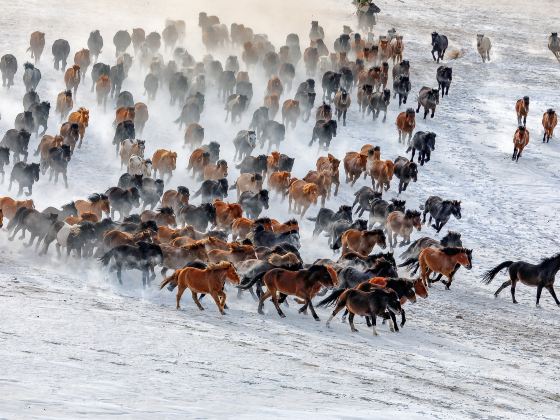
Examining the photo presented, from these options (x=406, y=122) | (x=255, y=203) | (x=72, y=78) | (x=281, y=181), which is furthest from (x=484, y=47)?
(x=255, y=203)

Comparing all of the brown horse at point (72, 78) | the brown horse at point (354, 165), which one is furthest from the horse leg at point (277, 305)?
the brown horse at point (72, 78)

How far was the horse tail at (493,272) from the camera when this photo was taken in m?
21.6

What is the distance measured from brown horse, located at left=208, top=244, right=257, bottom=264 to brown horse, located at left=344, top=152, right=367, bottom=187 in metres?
9.90

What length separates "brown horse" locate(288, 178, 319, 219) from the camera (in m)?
25.6

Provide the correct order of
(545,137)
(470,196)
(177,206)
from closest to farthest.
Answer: (177,206) < (470,196) < (545,137)

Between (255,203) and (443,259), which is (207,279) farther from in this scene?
(255,203)

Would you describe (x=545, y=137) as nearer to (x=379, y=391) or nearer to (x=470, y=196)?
(x=470, y=196)

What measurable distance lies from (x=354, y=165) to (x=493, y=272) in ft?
25.6

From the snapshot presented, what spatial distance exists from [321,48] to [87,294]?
87.0ft

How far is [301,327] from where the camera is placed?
16.7 meters

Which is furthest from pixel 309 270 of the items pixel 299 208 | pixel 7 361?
pixel 299 208

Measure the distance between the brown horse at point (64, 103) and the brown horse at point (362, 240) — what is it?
1262 centimetres

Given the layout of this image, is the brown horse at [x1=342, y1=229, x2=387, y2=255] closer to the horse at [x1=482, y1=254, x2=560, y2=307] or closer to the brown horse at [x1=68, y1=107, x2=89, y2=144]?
the horse at [x1=482, y1=254, x2=560, y2=307]

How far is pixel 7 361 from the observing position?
444 inches
